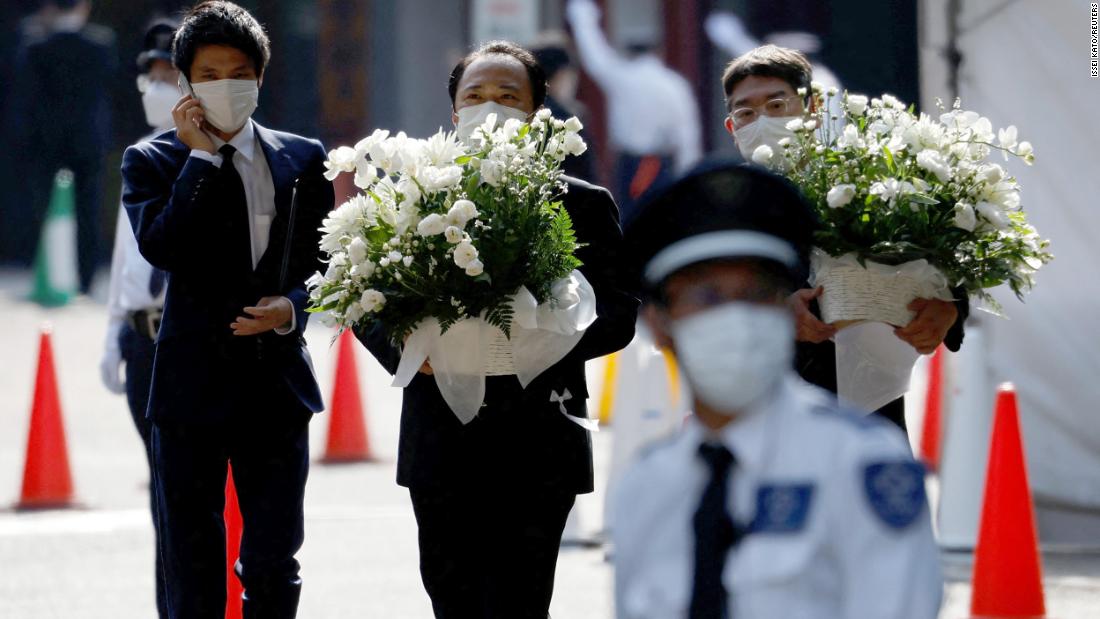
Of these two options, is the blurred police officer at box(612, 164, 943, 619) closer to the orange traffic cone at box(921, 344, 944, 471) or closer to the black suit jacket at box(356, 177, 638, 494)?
the black suit jacket at box(356, 177, 638, 494)

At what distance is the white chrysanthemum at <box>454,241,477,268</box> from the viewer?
449cm

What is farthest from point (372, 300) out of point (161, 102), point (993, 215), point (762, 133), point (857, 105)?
point (161, 102)

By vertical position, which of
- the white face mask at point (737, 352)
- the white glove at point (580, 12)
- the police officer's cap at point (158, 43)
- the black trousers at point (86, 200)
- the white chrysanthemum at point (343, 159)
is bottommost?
the white face mask at point (737, 352)

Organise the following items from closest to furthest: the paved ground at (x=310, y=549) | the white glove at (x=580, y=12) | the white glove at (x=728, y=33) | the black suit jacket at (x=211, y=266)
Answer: the black suit jacket at (x=211, y=266) < the paved ground at (x=310, y=549) < the white glove at (x=728, y=33) < the white glove at (x=580, y=12)

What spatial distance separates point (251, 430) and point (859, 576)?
Result: 9.17 ft

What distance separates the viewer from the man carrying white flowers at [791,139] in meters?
4.82

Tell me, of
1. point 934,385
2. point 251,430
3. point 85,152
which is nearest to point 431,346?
point 251,430

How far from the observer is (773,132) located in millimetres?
5113

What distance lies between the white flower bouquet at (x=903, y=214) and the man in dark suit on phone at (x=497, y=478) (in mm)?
542

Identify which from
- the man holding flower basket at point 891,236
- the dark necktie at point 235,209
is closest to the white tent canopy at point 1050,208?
the man holding flower basket at point 891,236

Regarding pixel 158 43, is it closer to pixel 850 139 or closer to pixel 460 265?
pixel 460 265

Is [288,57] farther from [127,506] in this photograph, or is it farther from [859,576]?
[859,576]

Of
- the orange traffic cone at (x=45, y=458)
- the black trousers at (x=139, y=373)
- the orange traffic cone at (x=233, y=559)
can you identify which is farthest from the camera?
the orange traffic cone at (x=45, y=458)

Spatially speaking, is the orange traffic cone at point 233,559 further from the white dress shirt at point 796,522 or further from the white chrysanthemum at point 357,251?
the white dress shirt at point 796,522
